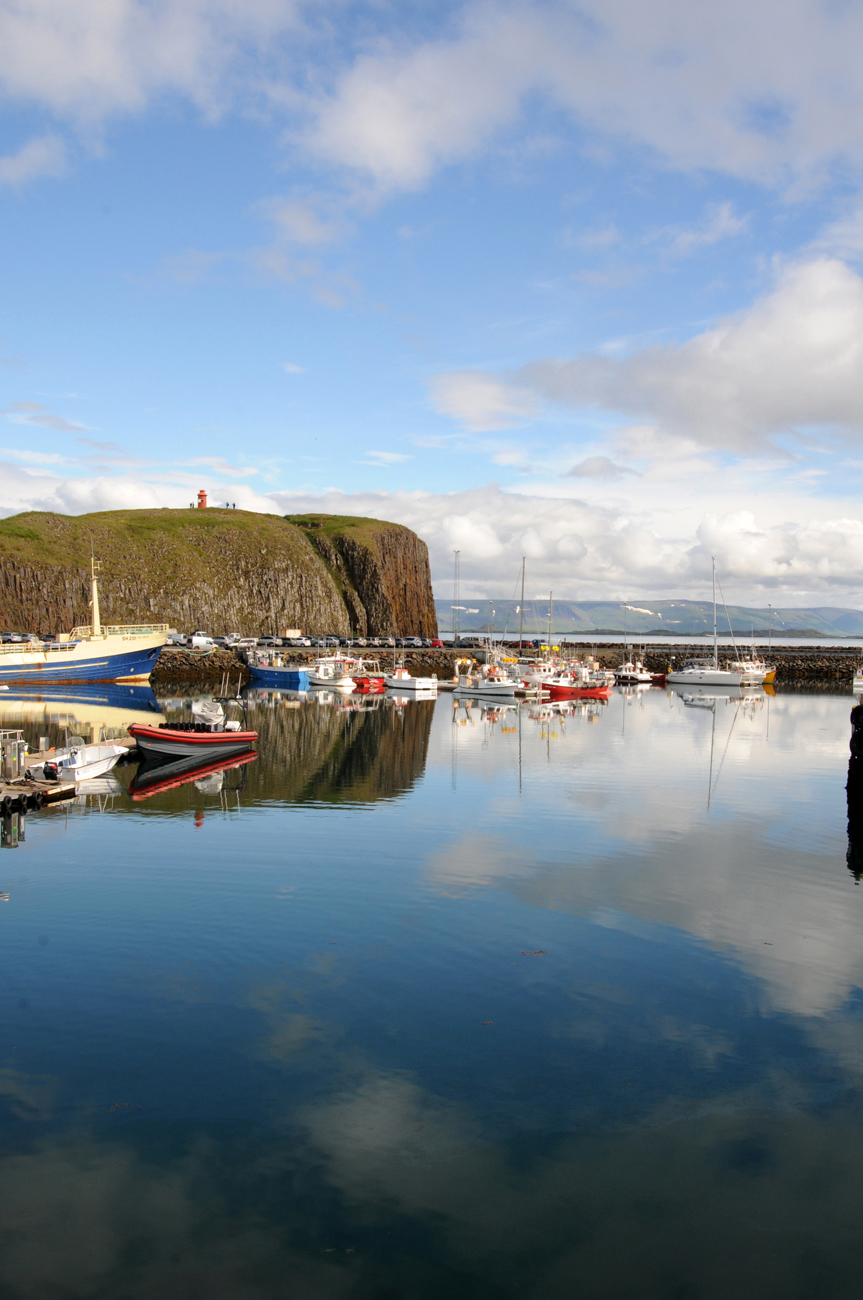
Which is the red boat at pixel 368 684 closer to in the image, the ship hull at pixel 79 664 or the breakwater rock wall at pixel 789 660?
the ship hull at pixel 79 664

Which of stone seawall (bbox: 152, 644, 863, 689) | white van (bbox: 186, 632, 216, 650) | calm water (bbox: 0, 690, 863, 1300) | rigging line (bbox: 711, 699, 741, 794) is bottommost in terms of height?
rigging line (bbox: 711, 699, 741, 794)

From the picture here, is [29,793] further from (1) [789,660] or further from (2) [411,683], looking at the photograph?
(1) [789,660]

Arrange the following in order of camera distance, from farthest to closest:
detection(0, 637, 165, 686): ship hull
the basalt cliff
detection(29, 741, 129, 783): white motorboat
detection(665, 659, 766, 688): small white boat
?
the basalt cliff
detection(665, 659, 766, 688): small white boat
detection(0, 637, 165, 686): ship hull
detection(29, 741, 129, 783): white motorboat

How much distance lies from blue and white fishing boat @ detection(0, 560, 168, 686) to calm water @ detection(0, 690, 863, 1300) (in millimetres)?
66184

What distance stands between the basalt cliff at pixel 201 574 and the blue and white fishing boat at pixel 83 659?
158 feet

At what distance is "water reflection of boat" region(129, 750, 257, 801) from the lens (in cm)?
3591

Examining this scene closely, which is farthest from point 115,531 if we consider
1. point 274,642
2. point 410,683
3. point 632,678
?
point 632,678

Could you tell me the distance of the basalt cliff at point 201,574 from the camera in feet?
447

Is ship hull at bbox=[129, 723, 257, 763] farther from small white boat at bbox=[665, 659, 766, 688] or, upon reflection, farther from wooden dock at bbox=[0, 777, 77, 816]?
small white boat at bbox=[665, 659, 766, 688]

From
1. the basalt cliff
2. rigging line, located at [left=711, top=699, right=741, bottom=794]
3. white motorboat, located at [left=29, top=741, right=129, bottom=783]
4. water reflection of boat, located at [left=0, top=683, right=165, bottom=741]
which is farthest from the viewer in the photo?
the basalt cliff

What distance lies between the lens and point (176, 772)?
40719 millimetres

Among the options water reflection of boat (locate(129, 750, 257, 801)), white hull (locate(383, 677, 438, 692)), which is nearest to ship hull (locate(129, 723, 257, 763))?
water reflection of boat (locate(129, 750, 257, 801))

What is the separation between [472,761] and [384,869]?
22591mm

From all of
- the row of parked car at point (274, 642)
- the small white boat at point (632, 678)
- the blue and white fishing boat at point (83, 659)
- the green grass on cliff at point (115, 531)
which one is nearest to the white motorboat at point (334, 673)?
the row of parked car at point (274, 642)
